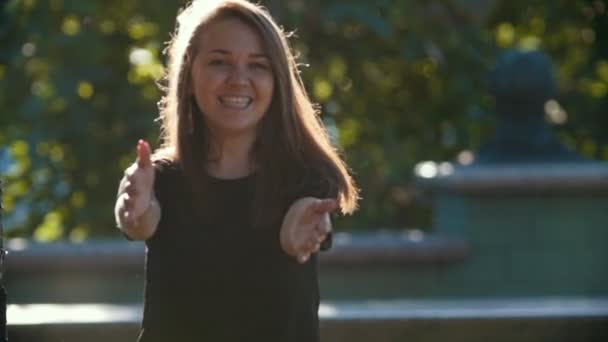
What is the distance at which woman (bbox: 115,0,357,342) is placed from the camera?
10.8 ft

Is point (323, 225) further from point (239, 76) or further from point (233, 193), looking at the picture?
point (239, 76)

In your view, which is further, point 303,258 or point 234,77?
point 234,77

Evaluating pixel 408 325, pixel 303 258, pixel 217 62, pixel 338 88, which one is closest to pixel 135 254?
pixel 408 325

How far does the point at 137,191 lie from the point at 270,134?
322 mm

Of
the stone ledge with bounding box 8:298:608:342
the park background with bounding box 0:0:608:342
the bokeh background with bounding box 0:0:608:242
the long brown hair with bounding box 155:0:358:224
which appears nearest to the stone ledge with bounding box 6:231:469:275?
the park background with bounding box 0:0:608:342

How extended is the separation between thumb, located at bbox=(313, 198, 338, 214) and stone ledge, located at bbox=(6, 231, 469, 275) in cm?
470

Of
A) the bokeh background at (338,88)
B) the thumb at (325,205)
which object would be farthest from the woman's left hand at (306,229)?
the bokeh background at (338,88)

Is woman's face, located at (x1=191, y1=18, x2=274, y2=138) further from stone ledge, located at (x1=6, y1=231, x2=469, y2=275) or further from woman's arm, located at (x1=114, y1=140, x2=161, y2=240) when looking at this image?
stone ledge, located at (x1=6, y1=231, x2=469, y2=275)

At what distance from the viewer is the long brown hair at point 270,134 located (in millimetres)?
3420

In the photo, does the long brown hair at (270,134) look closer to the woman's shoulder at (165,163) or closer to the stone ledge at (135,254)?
the woman's shoulder at (165,163)

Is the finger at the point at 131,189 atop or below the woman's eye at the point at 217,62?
below

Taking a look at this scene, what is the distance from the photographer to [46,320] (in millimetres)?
5203

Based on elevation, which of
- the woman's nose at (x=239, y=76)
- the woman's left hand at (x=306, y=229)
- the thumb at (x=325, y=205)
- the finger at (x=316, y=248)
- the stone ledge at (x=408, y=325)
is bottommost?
the stone ledge at (x=408, y=325)

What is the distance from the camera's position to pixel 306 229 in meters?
3.24
